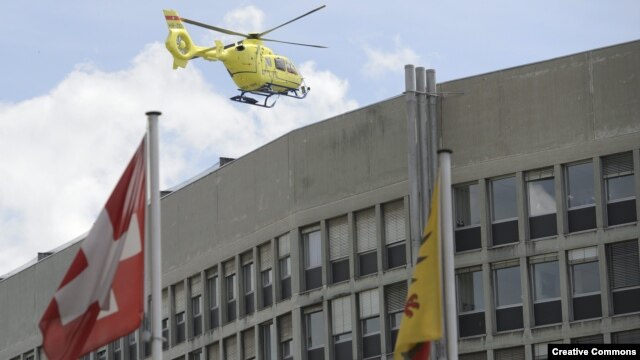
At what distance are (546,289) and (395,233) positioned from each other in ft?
19.9

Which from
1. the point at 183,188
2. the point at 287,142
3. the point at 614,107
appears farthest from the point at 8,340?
the point at 614,107

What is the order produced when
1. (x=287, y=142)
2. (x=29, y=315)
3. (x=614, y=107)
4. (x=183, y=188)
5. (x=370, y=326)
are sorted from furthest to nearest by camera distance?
(x=29, y=315), (x=183, y=188), (x=287, y=142), (x=370, y=326), (x=614, y=107)

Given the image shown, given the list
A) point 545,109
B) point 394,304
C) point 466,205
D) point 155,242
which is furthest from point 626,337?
point 155,242

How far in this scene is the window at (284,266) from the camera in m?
62.8

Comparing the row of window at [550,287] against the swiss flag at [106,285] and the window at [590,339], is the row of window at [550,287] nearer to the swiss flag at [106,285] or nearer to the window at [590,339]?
the window at [590,339]

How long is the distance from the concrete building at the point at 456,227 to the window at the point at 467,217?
5cm

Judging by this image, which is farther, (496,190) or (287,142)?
(287,142)

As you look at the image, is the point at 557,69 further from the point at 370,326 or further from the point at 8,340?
the point at 8,340

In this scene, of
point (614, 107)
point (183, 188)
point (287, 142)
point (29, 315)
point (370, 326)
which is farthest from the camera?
point (29, 315)

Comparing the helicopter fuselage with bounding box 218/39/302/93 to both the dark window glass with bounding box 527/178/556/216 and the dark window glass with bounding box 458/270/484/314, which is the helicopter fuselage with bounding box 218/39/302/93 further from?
the dark window glass with bounding box 527/178/556/216

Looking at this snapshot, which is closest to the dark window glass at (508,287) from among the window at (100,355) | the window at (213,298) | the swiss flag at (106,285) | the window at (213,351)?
the window at (213,351)

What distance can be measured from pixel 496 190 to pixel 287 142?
9.36m

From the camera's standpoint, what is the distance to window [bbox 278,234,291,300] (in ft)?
206

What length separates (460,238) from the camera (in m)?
56.6
